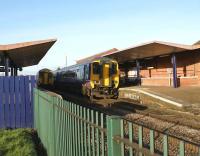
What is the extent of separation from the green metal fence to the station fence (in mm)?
5460

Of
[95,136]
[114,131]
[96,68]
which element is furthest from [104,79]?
[114,131]

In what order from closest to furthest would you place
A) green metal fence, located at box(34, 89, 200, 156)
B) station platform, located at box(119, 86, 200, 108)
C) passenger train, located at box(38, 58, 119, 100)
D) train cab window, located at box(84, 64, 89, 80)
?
green metal fence, located at box(34, 89, 200, 156)
station platform, located at box(119, 86, 200, 108)
passenger train, located at box(38, 58, 119, 100)
train cab window, located at box(84, 64, 89, 80)

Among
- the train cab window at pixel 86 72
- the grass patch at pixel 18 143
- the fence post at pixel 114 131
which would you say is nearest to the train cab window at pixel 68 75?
the train cab window at pixel 86 72

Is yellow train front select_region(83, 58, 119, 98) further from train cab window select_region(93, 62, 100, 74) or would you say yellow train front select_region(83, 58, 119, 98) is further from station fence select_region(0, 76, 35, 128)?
station fence select_region(0, 76, 35, 128)

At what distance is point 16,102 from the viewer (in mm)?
13172

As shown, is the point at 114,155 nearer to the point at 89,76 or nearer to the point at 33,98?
the point at 33,98

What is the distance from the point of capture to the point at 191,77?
3484cm

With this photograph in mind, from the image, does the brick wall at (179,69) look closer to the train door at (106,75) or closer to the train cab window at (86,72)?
the train door at (106,75)

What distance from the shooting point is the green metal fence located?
2.95m

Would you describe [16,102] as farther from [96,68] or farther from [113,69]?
[113,69]

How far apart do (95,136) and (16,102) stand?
9076 mm

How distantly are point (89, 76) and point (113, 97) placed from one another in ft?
8.88

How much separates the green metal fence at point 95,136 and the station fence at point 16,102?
546 cm

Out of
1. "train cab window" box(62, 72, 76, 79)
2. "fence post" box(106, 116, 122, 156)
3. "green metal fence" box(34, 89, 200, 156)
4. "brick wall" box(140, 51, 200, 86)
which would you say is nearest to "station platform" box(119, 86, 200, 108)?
"train cab window" box(62, 72, 76, 79)
